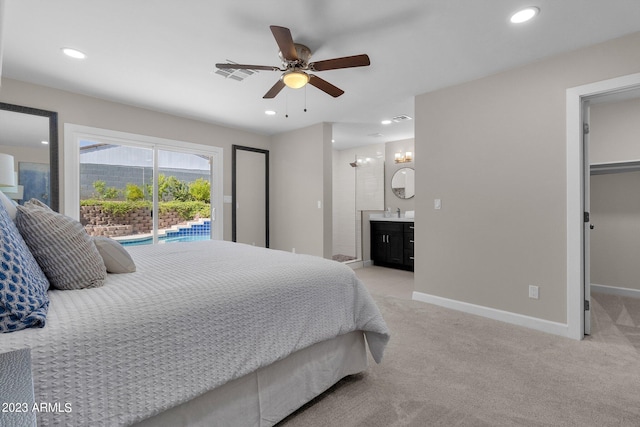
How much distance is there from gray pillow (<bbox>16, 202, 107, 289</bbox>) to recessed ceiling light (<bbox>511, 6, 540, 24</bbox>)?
9.82ft

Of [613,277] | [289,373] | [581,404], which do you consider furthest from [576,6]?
[613,277]

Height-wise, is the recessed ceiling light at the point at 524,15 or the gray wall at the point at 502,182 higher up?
the recessed ceiling light at the point at 524,15

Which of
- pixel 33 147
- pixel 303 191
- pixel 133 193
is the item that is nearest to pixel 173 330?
pixel 33 147

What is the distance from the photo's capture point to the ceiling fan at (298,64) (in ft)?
6.83

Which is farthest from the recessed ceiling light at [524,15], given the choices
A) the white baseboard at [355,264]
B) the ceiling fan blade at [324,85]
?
the white baseboard at [355,264]

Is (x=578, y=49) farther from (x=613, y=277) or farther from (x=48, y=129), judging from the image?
A: (x=48, y=129)

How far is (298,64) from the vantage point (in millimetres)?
2406

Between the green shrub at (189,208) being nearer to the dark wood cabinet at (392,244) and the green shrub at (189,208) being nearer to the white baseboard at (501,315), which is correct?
the dark wood cabinet at (392,244)

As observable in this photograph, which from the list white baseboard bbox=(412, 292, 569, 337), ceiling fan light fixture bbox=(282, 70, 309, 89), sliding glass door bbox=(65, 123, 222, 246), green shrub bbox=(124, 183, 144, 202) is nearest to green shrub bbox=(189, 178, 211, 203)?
sliding glass door bbox=(65, 123, 222, 246)

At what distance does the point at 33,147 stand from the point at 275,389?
→ 3.80 meters

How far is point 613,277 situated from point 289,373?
14.6 feet

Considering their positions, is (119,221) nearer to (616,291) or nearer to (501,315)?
(501,315)

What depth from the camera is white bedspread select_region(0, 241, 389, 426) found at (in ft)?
2.97

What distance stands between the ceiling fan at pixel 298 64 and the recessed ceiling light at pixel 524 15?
3.53 feet
